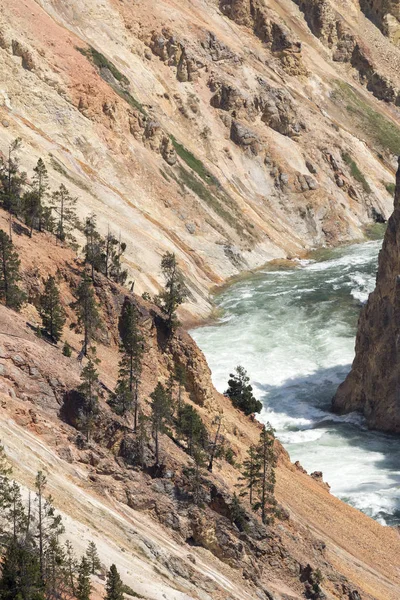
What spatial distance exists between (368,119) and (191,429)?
111 metres

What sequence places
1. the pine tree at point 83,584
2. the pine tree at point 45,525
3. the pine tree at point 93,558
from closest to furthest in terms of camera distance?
the pine tree at point 83,584 → the pine tree at point 45,525 → the pine tree at point 93,558

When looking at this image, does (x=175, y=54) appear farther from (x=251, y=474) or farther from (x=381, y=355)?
(x=251, y=474)

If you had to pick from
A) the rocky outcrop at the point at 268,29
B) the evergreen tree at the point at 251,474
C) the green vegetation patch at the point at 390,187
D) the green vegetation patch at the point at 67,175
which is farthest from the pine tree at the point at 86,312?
the rocky outcrop at the point at 268,29

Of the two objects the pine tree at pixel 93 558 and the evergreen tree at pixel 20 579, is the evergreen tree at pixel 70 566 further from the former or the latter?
the evergreen tree at pixel 20 579

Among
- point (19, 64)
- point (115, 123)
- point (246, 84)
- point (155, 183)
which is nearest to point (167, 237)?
point (155, 183)

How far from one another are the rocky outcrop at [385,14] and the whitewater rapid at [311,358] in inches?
3170

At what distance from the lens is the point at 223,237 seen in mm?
82875

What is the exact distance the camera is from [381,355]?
4978 cm

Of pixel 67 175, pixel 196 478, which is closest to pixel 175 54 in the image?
pixel 67 175

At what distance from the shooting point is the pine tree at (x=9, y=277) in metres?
32.2

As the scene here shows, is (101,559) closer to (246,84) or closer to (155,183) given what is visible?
(155,183)

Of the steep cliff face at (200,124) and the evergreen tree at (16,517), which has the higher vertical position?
the steep cliff face at (200,124)

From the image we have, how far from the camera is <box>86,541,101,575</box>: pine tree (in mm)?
16703

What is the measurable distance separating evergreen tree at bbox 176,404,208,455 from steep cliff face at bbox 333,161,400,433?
2086 centimetres
